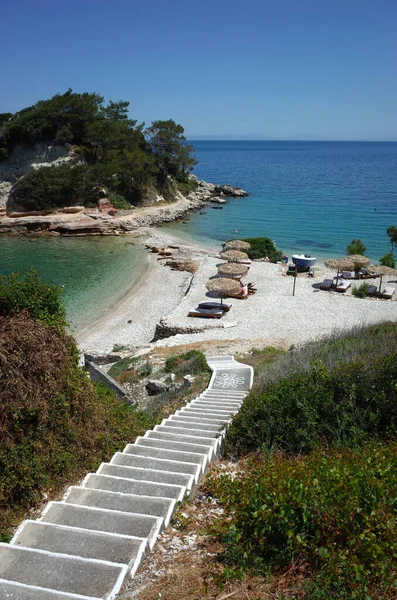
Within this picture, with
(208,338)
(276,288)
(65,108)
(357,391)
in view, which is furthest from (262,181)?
(357,391)

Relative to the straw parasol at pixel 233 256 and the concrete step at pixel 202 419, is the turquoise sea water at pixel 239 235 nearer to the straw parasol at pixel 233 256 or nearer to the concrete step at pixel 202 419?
the straw parasol at pixel 233 256

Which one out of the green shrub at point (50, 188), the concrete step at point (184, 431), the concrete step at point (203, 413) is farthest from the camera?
the green shrub at point (50, 188)

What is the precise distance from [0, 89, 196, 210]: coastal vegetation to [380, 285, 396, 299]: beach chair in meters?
34.1

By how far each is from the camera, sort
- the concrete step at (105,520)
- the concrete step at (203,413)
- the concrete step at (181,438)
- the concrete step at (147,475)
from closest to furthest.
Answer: the concrete step at (105,520), the concrete step at (147,475), the concrete step at (181,438), the concrete step at (203,413)

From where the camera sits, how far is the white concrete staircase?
444 centimetres

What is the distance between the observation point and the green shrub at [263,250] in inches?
1518

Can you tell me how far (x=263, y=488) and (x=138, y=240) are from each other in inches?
1622

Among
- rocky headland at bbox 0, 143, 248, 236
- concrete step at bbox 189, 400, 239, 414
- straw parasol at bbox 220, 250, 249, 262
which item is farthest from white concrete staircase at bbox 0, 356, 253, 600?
rocky headland at bbox 0, 143, 248, 236

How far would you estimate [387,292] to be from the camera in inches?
1133

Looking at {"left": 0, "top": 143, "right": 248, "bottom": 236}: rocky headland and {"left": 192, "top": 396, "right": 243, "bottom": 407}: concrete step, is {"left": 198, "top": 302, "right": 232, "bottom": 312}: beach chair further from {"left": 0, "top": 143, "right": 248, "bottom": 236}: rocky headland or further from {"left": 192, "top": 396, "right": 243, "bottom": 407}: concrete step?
{"left": 0, "top": 143, "right": 248, "bottom": 236}: rocky headland

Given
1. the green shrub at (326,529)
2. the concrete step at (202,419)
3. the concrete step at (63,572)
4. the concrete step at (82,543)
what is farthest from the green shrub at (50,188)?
the green shrub at (326,529)

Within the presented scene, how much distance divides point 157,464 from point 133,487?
0.79 m

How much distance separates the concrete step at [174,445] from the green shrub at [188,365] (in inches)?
290

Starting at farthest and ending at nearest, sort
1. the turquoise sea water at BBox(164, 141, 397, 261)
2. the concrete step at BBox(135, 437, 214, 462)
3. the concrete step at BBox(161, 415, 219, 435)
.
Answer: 1. the turquoise sea water at BBox(164, 141, 397, 261)
2. the concrete step at BBox(161, 415, 219, 435)
3. the concrete step at BBox(135, 437, 214, 462)
